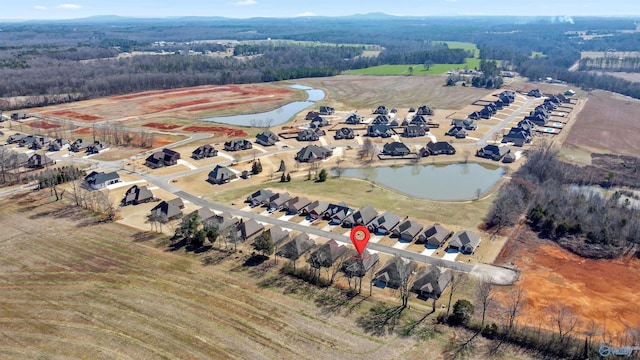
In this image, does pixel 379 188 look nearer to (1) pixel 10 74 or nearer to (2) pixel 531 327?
(2) pixel 531 327

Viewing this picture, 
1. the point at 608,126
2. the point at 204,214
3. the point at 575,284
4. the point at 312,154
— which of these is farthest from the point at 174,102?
the point at 575,284

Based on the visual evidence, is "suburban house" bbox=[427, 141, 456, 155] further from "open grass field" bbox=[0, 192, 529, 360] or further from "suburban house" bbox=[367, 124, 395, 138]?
"open grass field" bbox=[0, 192, 529, 360]

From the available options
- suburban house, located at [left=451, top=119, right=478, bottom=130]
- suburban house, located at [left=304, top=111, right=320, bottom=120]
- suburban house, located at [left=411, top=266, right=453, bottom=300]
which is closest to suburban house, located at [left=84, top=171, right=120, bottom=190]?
suburban house, located at [left=411, top=266, right=453, bottom=300]

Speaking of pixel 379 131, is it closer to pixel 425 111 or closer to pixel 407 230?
pixel 425 111

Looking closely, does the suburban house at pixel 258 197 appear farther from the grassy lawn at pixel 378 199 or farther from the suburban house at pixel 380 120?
the suburban house at pixel 380 120


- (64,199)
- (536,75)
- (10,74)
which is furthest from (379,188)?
(10,74)
